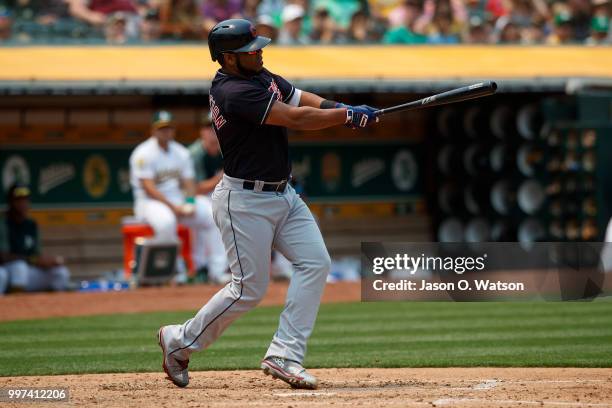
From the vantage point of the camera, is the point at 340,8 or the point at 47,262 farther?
the point at 340,8

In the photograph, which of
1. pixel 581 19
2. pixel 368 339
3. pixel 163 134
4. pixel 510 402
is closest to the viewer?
pixel 510 402

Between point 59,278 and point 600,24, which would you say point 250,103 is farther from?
point 600,24

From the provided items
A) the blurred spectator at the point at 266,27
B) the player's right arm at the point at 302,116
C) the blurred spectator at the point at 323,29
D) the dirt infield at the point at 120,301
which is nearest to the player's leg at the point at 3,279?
the dirt infield at the point at 120,301

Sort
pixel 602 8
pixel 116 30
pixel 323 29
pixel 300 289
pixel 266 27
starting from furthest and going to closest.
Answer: pixel 602 8 < pixel 323 29 < pixel 116 30 < pixel 266 27 < pixel 300 289

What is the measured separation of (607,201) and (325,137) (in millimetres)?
3689

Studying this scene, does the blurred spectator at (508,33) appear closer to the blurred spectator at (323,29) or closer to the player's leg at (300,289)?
the blurred spectator at (323,29)

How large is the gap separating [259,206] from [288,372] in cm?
83

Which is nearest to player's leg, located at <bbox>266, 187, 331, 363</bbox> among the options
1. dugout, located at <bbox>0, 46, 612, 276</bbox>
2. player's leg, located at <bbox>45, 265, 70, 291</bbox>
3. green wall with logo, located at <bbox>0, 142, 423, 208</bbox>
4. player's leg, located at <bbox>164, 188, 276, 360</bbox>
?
player's leg, located at <bbox>164, 188, 276, 360</bbox>

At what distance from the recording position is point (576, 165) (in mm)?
13703

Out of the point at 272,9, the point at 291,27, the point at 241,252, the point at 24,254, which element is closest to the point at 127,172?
the point at 24,254

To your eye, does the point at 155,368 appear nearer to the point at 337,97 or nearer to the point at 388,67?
the point at 388,67

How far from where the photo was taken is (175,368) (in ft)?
20.8

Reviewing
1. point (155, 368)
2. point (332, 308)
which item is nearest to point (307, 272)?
point (155, 368)

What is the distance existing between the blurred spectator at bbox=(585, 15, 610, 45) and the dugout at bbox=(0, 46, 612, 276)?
52cm
